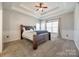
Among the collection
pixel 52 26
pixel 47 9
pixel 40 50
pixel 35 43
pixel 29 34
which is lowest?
pixel 40 50

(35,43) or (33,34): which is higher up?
(33,34)

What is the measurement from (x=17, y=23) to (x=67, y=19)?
762mm

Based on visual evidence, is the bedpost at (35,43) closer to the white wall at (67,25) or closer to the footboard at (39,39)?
the footboard at (39,39)

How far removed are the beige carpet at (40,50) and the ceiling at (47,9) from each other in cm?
45

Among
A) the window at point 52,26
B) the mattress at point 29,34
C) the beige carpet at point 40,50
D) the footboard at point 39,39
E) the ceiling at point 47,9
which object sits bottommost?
the beige carpet at point 40,50

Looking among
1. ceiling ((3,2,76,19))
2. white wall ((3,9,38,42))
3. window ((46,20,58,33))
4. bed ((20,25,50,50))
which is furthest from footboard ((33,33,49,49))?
ceiling ((3,2,76,19))

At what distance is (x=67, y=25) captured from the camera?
118 cm

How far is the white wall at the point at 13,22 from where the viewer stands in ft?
3.76

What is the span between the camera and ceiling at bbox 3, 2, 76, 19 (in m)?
1.15

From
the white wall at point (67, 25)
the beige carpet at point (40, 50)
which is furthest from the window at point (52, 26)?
the beige carpet at point (40, 50)

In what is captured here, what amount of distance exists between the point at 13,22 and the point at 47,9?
55 centimetres

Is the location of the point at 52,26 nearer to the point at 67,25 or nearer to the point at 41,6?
the point at 67,25

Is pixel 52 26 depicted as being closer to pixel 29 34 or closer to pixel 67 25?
pixel 67 25

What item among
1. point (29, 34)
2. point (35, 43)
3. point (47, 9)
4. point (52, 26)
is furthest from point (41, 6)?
point (35, 43)
